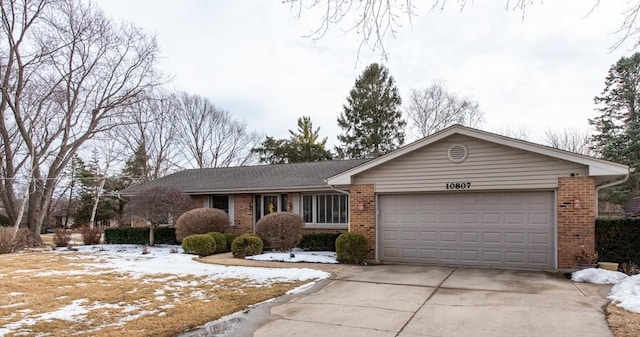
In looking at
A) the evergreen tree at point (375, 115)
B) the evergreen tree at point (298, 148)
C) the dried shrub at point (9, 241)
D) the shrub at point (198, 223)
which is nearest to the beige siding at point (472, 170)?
the shrub at point (198, 223)

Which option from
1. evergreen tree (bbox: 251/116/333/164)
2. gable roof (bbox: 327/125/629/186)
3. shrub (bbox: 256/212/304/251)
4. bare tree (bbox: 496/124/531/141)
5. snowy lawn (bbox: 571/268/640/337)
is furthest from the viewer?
evergreen tree (bbox: 251/116/333/164)

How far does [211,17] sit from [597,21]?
5105 mm

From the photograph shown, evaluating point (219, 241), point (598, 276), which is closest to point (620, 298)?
point (598, 276)

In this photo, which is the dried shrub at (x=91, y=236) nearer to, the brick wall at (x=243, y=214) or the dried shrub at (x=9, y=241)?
the dried shrub at (x=9, y=241)

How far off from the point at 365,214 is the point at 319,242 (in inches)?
126

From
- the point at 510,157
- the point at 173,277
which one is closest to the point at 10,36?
the point at 173,277

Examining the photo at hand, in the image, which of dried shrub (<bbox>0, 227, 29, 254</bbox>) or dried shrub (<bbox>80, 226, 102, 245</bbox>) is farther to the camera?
dried shrub (<bbox>80, 226, 102, 245</bbox>)

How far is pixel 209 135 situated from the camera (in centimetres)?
3666

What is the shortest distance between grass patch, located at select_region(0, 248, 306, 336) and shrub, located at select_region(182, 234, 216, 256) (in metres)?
3.10

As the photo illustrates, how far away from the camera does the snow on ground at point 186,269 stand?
941cm

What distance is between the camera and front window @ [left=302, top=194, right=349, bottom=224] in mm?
15766

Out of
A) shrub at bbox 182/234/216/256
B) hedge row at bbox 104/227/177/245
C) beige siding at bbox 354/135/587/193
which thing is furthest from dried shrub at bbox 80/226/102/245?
beige siding at bbox 354/135/587/193

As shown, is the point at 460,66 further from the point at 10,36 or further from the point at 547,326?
the point at 10,36

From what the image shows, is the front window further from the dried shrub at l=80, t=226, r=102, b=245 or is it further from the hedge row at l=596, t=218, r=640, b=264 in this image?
the dried shrub at l=80, t=226, r=102, b=245
